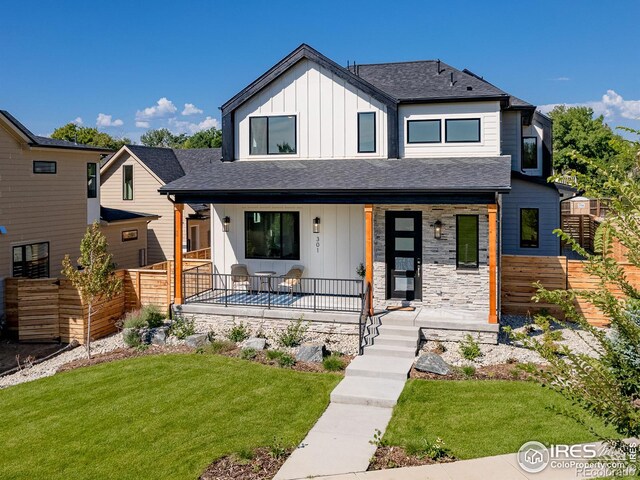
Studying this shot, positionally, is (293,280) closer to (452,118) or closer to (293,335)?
(293,335)

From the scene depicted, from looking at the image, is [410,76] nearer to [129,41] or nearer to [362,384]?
[362,384]

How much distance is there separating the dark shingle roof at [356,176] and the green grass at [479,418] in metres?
5.01

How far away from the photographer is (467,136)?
16438mm

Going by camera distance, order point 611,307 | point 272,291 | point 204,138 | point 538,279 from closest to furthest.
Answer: point 611,307
point 538,279
point 272,291
point 204,138

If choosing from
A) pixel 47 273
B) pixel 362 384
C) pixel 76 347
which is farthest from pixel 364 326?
pixel 47 273

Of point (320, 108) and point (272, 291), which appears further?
point (320, 108)

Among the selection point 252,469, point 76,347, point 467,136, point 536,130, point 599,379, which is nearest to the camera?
point 599,379

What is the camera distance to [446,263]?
15.0 m

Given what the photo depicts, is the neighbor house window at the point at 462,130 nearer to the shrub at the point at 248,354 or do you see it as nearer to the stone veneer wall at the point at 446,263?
the stone veneer wall at the point at 446,263

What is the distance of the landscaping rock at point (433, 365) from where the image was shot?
1171cm

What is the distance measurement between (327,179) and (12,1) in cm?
1765

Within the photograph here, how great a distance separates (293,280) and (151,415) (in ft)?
24.2

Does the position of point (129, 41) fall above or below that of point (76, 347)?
above

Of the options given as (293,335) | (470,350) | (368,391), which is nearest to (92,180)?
(293,335)
